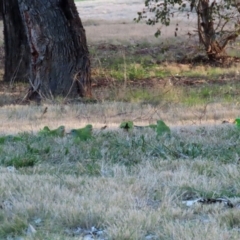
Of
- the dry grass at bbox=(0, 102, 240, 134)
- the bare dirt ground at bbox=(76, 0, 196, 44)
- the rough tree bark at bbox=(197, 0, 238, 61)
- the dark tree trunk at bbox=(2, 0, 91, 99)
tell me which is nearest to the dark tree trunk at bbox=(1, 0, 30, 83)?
the dark tree trunk at bbox=(2, 0, 91, 99)

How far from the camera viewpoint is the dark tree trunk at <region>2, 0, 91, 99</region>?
11.6 m

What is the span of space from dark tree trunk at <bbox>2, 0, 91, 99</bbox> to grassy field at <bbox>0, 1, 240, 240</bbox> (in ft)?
2.33

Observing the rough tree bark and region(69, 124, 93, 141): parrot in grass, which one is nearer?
region(69, 124, 93, 141): parrot in grass

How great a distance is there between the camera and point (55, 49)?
463 inches

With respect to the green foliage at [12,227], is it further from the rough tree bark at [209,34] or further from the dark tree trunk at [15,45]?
the rough tree bark at [209,34]

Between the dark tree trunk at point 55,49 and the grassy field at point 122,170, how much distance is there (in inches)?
27.9

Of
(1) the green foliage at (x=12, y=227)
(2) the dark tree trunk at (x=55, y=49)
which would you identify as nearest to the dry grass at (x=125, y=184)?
(1) the green foliage at (x=12, y=227)

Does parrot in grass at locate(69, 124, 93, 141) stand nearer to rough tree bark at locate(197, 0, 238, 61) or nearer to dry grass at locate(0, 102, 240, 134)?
dry grass at locate(0, 102, 240, 134)

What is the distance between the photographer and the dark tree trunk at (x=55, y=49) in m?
11.6

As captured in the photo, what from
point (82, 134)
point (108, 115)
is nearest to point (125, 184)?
point (82, 134)

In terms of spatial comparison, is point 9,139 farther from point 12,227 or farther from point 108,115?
point 12,227

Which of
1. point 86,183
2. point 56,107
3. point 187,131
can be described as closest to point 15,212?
point 86,183

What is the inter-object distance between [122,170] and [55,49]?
6.38m

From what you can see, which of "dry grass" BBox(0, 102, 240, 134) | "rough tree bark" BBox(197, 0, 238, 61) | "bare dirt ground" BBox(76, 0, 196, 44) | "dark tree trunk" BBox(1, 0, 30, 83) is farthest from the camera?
"bare dirt ground" BBox(76, 0, 196, 44)
